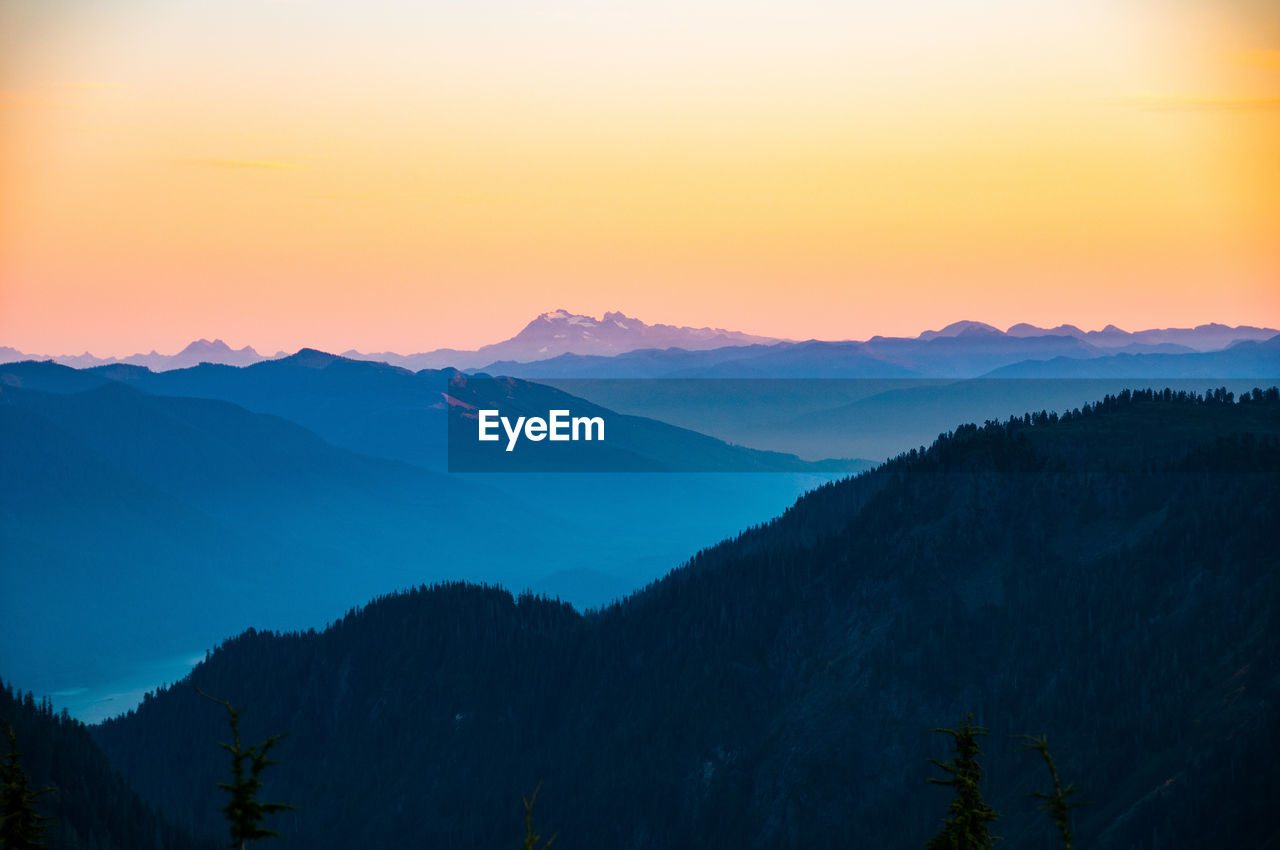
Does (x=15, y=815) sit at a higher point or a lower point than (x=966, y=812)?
lower

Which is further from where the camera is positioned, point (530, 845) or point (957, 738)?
point (957, 738)

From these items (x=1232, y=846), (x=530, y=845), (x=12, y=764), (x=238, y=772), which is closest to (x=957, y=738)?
(x=530, y=845)

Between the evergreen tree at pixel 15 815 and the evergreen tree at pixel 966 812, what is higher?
the evergreen tree at pixel 966 812

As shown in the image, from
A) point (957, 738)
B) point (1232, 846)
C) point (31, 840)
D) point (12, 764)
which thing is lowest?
point (1232, 846)

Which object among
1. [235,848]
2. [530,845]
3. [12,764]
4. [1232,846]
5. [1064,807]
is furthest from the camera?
[1232,846]

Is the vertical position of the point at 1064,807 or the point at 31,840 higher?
the point at 1064,807

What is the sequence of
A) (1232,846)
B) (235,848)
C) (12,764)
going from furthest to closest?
(1232,846) < (12,764) < (235,848)

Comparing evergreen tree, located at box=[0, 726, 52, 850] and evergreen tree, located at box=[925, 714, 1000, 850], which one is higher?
evergreen tree, located at box=[925, 714, 1000, 850]

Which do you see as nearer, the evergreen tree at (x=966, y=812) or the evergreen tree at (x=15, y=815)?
the evergreen tree at (x=966, y=812)

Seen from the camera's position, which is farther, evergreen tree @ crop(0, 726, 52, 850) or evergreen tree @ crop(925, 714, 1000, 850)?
evergreen tree @ crop(0, 726, 52, 850)

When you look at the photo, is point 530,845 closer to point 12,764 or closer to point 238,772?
point 238,772

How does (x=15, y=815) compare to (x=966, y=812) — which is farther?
(x=15, y=815)
